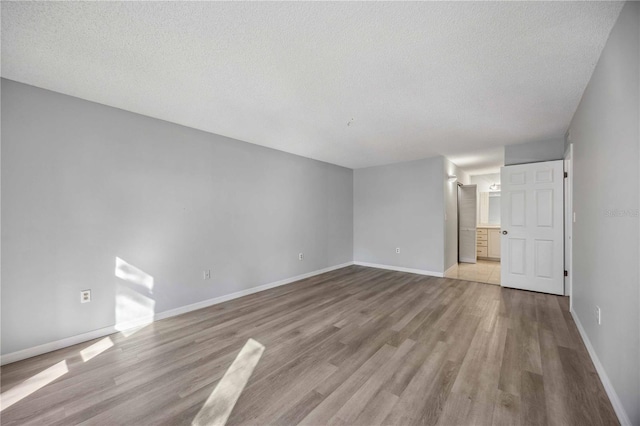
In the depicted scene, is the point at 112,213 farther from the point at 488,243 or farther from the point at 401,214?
the point at 488,243

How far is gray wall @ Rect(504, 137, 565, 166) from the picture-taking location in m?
4.04

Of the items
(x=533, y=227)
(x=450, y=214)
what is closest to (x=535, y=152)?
(x=533, y=227)

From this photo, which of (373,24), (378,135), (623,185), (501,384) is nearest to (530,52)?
(623,185)

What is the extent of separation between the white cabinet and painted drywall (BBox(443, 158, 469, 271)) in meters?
1.42

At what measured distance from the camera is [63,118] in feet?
8.23

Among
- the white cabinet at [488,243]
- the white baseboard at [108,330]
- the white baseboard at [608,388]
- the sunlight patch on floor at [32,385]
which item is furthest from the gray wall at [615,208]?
the white cabinet at [488,243]

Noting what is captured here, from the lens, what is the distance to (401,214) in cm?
572

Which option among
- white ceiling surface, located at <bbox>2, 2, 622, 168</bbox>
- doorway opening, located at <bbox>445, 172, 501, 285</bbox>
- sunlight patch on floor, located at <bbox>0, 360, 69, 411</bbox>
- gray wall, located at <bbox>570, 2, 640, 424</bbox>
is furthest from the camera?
doorway opening, located at <bbox>445, 172, 501, 285</bbox>

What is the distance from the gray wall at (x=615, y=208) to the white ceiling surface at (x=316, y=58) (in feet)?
0.78

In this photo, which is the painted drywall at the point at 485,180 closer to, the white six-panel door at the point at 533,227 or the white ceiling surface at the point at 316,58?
the white six-panel door at the point at 533,227

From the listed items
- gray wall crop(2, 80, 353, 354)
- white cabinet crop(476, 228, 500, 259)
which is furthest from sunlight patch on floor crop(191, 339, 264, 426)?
white cabinet crop(476, 228, 500, 259)

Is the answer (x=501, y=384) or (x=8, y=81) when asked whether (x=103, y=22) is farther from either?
(x=501, y=384)

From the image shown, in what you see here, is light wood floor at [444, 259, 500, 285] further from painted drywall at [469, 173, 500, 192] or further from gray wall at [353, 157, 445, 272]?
painted drywall at [469, 173, 500, 192]

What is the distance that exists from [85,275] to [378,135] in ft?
12.9
